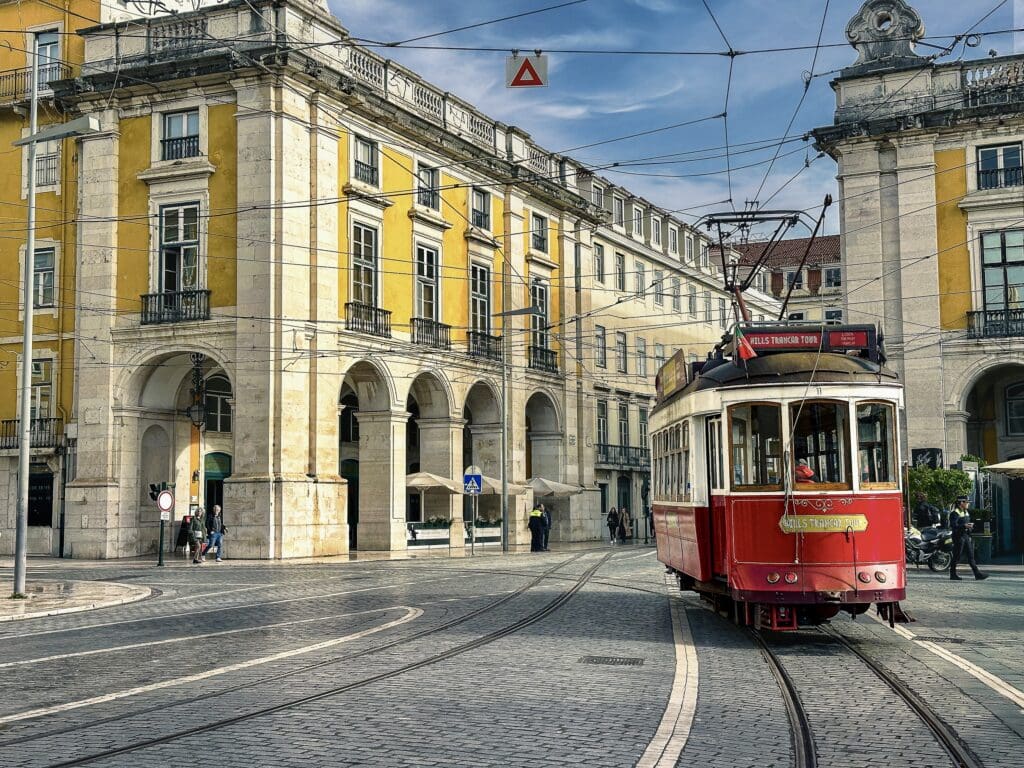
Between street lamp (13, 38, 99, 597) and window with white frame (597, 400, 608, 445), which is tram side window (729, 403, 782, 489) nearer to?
street lamp (13, 38, 99, 597)

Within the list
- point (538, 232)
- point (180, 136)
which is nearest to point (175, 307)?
point (180, 136)

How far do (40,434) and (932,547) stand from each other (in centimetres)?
2519

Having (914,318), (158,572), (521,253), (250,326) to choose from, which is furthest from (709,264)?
(158,572)

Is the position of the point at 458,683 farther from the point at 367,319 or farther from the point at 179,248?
the point at 179,248

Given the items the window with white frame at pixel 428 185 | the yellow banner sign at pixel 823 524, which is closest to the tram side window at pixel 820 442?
the yellow banner sign at pixel 823 524

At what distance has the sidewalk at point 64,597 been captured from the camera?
59.1 feet

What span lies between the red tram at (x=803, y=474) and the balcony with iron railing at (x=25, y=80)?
97.2 feet

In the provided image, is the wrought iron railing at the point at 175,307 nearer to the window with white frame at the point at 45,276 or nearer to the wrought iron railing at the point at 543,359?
the window with white frame at the point at 45,276

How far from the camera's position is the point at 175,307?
34.8 m

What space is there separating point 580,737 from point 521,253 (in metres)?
38.9

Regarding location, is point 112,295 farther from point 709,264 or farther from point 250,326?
point 709,264

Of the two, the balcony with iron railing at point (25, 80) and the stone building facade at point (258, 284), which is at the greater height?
the balcony with iron railing at point (25, 80)

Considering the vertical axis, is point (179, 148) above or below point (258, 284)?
above

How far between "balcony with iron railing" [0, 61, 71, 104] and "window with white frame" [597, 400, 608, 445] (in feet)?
83.3
